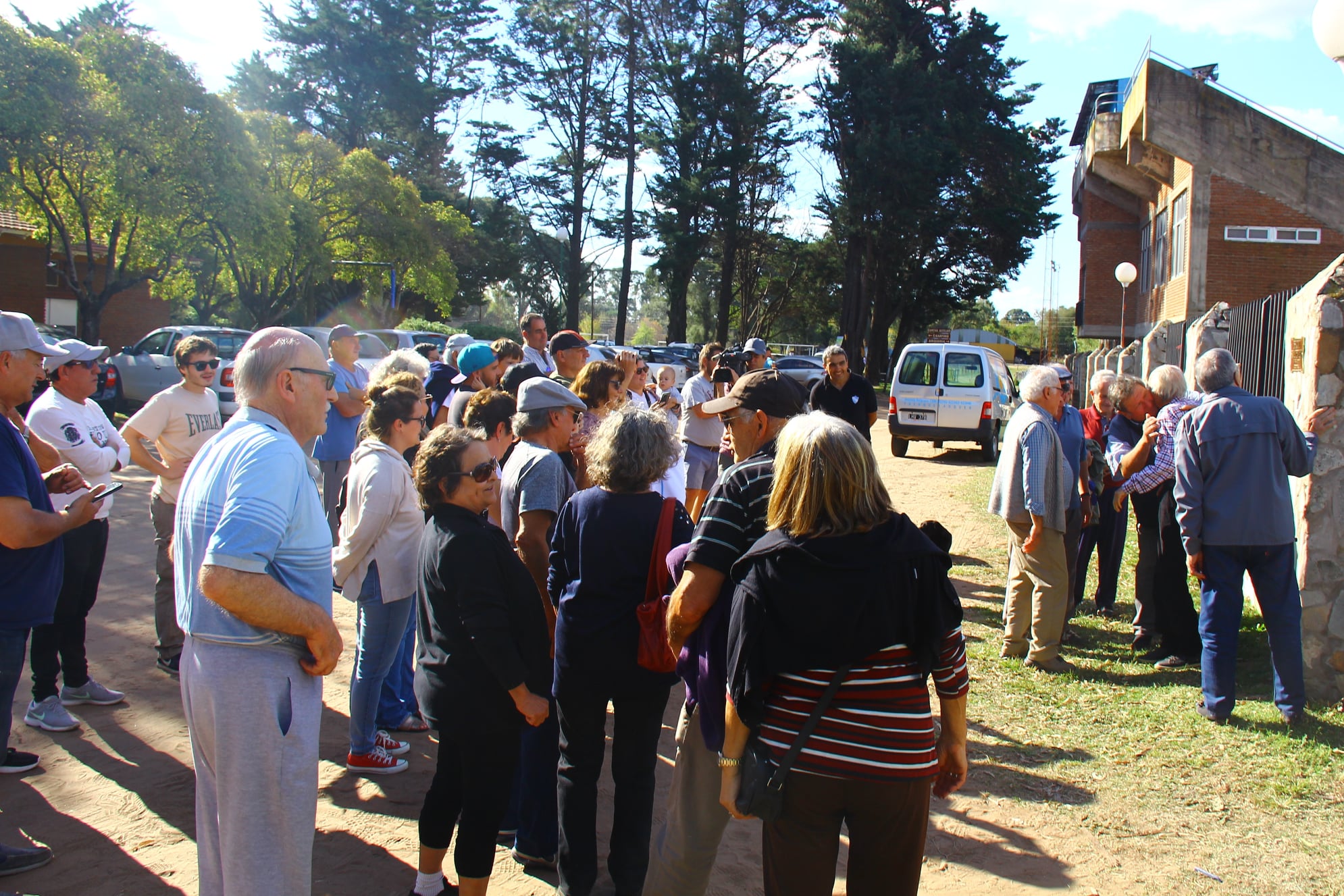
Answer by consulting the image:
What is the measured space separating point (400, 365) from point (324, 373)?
2871mm

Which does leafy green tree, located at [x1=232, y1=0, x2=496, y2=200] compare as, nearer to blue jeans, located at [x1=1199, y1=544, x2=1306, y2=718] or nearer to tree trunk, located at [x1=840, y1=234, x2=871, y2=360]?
tree trunk, located at [x1=840, y1=234, x2=871, y2=360]

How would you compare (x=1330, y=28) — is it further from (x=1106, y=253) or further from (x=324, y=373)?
(x=1106, y=253)

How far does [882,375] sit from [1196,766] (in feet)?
121

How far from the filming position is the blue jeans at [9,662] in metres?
3.39

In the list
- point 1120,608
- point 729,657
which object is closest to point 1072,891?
point 729,657

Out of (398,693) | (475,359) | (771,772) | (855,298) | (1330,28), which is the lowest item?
(398,693)

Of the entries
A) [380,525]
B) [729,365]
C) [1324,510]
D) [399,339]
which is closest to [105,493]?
[380,525]

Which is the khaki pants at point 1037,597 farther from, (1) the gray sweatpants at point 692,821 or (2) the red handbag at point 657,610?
(1) the gray sweatpants at point 692,821

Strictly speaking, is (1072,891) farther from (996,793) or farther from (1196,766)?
(1196,766)

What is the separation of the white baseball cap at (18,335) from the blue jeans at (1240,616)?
5.75 metres

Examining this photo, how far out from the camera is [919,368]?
16.6 metres

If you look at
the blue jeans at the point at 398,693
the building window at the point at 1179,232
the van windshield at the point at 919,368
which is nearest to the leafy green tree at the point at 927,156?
the building window at the point at 1179,232

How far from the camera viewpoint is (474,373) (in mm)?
6156

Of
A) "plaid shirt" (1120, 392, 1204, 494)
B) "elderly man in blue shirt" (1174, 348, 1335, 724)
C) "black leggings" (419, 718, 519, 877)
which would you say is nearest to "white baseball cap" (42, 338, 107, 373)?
"black leggings" (419, 718, 519, 877)
